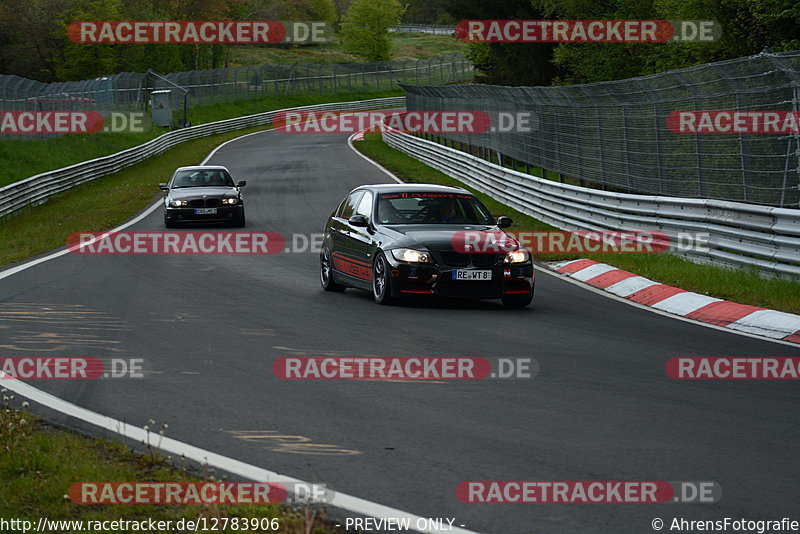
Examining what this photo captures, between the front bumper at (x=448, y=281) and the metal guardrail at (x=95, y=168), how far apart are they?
17.4m

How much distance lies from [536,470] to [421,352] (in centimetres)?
387

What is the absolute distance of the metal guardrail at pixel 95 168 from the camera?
95.5 feet

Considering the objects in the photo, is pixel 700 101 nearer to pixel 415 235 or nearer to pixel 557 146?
pixel 415 235

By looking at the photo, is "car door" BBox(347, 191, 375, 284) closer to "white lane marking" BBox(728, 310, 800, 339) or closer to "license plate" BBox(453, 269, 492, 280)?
"license plate" BBox(453, 269, 492, 280)

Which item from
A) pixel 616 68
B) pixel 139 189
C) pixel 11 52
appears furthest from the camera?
pixel 11 52

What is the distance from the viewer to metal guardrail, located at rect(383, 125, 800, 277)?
43.4 ft

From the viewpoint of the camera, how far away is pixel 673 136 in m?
17.3

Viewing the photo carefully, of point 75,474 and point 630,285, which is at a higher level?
point 75,474

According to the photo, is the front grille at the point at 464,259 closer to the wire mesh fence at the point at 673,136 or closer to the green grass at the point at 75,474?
the wire mesh fence at the point at 673,136

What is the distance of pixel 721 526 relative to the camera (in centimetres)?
→ 504

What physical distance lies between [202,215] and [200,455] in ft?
63.3

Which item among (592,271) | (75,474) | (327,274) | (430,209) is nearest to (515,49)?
(592,271)

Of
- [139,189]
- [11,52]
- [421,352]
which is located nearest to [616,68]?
[139,189]

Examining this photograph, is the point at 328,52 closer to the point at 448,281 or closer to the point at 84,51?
the point at 84,51
